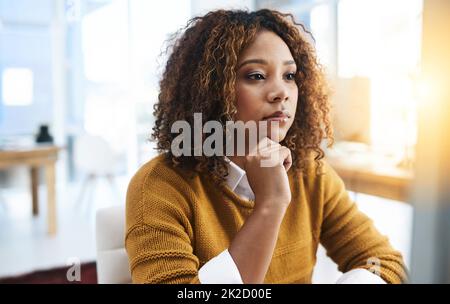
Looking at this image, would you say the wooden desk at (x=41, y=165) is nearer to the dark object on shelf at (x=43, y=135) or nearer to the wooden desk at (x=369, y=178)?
the dark object on shelf at (x=43, y=135)

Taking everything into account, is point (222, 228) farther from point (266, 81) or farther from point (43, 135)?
point (43, 135)

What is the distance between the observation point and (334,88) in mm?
742

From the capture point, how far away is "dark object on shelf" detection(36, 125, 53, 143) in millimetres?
909

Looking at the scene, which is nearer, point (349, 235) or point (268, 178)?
point (268, 178)

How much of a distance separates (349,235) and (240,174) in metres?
0.24

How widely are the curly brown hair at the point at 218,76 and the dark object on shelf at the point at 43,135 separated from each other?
346 mm

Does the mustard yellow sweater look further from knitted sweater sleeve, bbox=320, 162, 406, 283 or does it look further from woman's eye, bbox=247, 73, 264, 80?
woman's eye, bbox=247, 73, 264, 80

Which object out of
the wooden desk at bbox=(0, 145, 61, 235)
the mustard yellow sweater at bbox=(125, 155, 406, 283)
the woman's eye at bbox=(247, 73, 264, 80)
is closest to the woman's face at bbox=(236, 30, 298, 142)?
the woman's eye at bbox=(247, 73, 264, 80)

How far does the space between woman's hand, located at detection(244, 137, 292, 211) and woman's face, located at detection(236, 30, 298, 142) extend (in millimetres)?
43

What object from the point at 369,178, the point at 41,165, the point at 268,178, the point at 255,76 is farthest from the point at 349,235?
the point at 41,165

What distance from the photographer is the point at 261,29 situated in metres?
0.65

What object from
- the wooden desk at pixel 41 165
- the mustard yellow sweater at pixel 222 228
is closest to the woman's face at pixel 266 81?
the mustard yellow sweater at pixel 222 228
